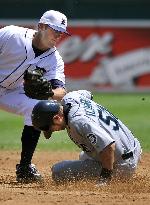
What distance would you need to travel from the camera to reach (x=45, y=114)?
6.98 metres

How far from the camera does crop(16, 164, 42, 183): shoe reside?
8172 millimetres

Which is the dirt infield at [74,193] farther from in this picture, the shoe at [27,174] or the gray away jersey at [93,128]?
the gray away jersey at [93,128]

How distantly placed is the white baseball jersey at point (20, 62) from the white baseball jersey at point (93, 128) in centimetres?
93

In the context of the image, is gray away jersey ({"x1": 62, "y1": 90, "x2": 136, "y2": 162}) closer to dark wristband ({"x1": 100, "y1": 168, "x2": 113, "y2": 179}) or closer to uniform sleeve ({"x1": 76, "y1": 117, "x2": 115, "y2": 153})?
uniform sleeve ({"x1": 76, "y1": 117, "x2": 115, "y2": 153})

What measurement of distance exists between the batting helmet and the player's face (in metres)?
1.20

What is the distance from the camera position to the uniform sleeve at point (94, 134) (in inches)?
274

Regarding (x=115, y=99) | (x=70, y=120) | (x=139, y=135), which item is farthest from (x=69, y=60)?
(x=70, y=120)

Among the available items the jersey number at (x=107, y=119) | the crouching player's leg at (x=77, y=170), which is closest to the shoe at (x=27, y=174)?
the crouching player's leg at (x=77, y=170)

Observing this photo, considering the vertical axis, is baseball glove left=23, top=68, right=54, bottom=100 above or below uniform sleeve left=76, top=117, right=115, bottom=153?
above

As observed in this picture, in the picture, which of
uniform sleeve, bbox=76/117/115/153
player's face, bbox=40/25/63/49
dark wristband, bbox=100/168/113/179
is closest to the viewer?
uniform sleeve, bbox=76/117/115/153

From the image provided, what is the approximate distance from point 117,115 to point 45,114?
10.5 metres

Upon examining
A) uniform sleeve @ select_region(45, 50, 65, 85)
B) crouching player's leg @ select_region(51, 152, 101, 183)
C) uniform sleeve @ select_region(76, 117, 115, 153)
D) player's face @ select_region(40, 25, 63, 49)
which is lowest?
crouching player's leg @ select_region(51, 152, 101, 183)

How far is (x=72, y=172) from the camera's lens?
774 cm

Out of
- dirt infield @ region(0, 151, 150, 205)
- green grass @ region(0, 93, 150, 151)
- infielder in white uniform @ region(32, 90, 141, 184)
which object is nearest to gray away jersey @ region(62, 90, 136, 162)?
infielder in white uniform @ region(32, 90, 141, 184)
